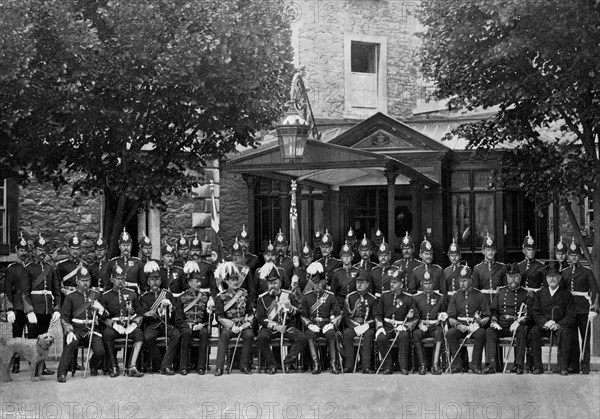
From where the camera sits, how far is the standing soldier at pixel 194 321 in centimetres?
1441

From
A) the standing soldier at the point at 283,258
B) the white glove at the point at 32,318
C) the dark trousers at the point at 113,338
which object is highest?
the standing soldier at the point at 283,258

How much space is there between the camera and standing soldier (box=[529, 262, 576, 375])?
547 inches

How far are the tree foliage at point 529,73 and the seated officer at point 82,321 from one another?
6.13 meters

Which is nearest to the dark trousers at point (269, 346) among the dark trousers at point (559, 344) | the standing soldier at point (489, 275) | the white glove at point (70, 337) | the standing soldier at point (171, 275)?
the standing soldier at point (171, 275)

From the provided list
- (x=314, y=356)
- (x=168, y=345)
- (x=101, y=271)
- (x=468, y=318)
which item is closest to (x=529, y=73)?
(x=468, y=318)

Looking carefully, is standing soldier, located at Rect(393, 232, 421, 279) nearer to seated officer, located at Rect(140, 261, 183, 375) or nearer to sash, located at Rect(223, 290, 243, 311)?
sash, located at Rect(223, 290, 243, 311)

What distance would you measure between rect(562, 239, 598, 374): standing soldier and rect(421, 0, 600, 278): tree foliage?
1.28 m

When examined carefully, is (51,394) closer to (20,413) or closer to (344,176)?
(20,413)

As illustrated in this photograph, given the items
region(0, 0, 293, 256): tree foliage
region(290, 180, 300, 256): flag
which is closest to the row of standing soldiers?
region(0, 0, 293, 256): tree foliage

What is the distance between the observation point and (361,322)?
48.0 feet

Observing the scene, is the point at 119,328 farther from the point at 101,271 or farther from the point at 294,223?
the point at 294,223

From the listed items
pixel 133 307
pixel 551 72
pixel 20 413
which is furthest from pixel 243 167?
pixel 20 413

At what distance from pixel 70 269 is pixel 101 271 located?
540mm

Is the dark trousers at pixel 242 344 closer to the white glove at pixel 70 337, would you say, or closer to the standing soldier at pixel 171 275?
the standing soldier at pixel 171 275
